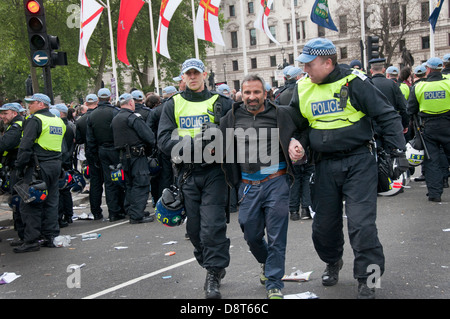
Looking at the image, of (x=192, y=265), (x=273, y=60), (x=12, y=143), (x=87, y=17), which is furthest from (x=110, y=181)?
(x=273, y=60)

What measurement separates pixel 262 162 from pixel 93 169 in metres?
6.26

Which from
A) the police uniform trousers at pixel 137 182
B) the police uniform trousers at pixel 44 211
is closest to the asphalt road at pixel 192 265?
the police uniform trousers at pixel 44 211

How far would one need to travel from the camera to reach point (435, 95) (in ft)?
29.4

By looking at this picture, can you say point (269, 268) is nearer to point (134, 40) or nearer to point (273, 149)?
point (273, 149)

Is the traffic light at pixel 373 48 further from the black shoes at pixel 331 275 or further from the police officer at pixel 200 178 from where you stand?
the black shoes at pixel 331 275

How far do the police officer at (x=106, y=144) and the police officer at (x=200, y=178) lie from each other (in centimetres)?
469

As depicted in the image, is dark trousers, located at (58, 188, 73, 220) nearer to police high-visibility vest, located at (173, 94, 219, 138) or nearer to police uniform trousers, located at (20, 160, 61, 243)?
police uniform trousers, located at (20, 160, 61, 243)

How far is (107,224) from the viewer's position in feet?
32.6

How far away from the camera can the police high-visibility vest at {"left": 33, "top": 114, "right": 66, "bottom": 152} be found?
316 inches

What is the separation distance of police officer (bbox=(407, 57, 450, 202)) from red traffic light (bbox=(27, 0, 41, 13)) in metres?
6.32

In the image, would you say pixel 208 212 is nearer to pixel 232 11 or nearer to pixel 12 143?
pixel 12 143

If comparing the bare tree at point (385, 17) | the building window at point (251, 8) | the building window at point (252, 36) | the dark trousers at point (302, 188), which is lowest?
the dark trousers at point (302, 188)

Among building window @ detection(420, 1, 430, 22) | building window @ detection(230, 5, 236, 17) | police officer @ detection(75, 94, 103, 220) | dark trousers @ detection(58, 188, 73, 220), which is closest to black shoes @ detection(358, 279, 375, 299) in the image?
dark trousers @ detection(58, 188, 73, 220)

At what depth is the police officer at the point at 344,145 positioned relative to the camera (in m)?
4.73
